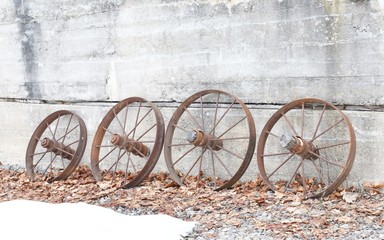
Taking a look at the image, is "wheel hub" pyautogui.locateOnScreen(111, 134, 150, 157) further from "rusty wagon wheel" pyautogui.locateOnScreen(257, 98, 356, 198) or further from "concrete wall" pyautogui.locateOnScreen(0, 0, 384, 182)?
"rusty wagon wheel" pyautogui.locateOnScreen(257, 98, 356, 198)

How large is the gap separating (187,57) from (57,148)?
2.76 metres

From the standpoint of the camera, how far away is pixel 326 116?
25.8 feet

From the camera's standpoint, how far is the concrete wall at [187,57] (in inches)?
300

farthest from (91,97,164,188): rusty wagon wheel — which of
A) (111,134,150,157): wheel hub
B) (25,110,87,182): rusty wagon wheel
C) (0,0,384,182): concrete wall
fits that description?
(25,110,87,182): rusty wagon wheel

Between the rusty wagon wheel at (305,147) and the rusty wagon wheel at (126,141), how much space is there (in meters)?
1.65

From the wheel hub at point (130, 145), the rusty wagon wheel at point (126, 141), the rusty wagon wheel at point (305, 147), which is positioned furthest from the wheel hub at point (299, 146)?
the wheel hub at point (130, 145)

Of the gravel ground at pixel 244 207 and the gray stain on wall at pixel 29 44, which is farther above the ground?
the gray stain on wall at pixel 29 44

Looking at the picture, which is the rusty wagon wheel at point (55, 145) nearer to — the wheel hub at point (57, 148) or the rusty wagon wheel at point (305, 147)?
the wheel hub at point (57, 148)

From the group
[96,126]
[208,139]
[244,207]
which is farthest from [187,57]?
[244,207]

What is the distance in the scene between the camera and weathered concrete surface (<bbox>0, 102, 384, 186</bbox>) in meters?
7.54

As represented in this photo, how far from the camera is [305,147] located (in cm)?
767

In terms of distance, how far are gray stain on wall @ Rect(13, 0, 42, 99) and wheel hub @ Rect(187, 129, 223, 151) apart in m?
3.80

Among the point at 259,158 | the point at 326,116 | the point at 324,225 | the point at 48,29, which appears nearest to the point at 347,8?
the point at 326,116

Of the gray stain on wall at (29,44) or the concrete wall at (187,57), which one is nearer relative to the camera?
the concrete wall at (187,57)
